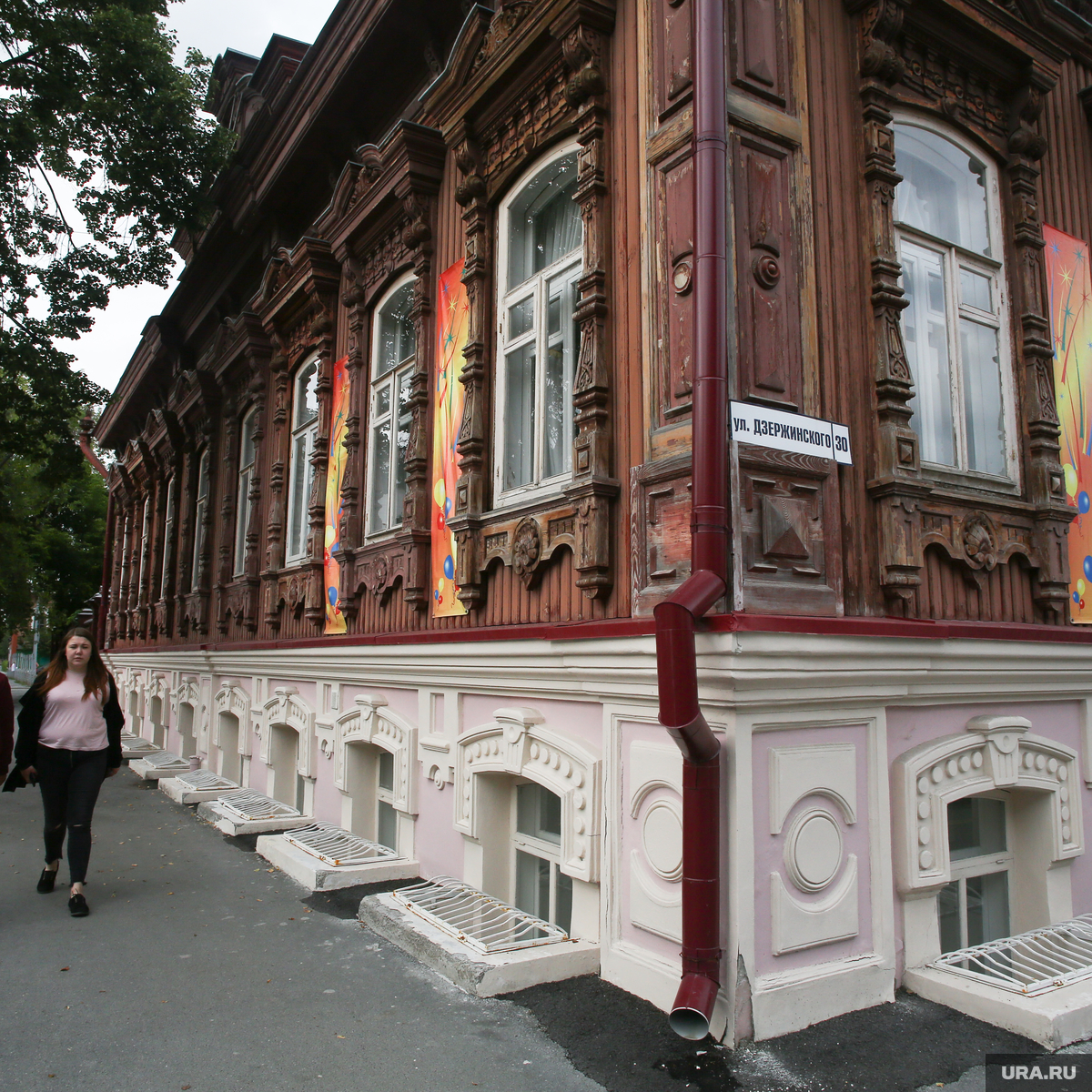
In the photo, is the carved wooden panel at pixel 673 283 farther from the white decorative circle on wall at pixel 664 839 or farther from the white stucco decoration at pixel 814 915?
the white stucco decoration at pixel 814 915

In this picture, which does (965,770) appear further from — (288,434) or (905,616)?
(288,434)

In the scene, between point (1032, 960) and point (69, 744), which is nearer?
point (1032, 960)

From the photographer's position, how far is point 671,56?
4.57m

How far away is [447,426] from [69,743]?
3.22 m

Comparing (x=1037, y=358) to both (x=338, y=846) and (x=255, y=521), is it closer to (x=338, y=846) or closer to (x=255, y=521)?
(x=338, y=846)

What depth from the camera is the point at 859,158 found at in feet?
16.3

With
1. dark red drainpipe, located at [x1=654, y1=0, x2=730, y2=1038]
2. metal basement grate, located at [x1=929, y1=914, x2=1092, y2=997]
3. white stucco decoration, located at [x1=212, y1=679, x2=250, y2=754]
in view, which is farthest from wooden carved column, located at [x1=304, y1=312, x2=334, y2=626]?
metal basement grate, located at [x1=929, y1=914, x2=1092, y2=997]

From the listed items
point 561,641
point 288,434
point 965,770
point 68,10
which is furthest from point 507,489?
point 68,10

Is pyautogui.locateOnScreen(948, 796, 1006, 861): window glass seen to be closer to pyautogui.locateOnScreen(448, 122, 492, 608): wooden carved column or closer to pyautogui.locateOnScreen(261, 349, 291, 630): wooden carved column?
pyautogui.locateOnScreen(448, 122, 492, 608): wooden carved column

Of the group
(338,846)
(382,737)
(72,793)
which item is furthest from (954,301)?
(72,793)

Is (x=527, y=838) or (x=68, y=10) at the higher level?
(x=68, y=10)

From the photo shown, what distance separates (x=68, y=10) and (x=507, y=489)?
9.58 m

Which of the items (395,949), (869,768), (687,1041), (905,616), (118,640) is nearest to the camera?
(687,1041)

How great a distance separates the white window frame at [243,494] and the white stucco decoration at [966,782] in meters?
9.37
